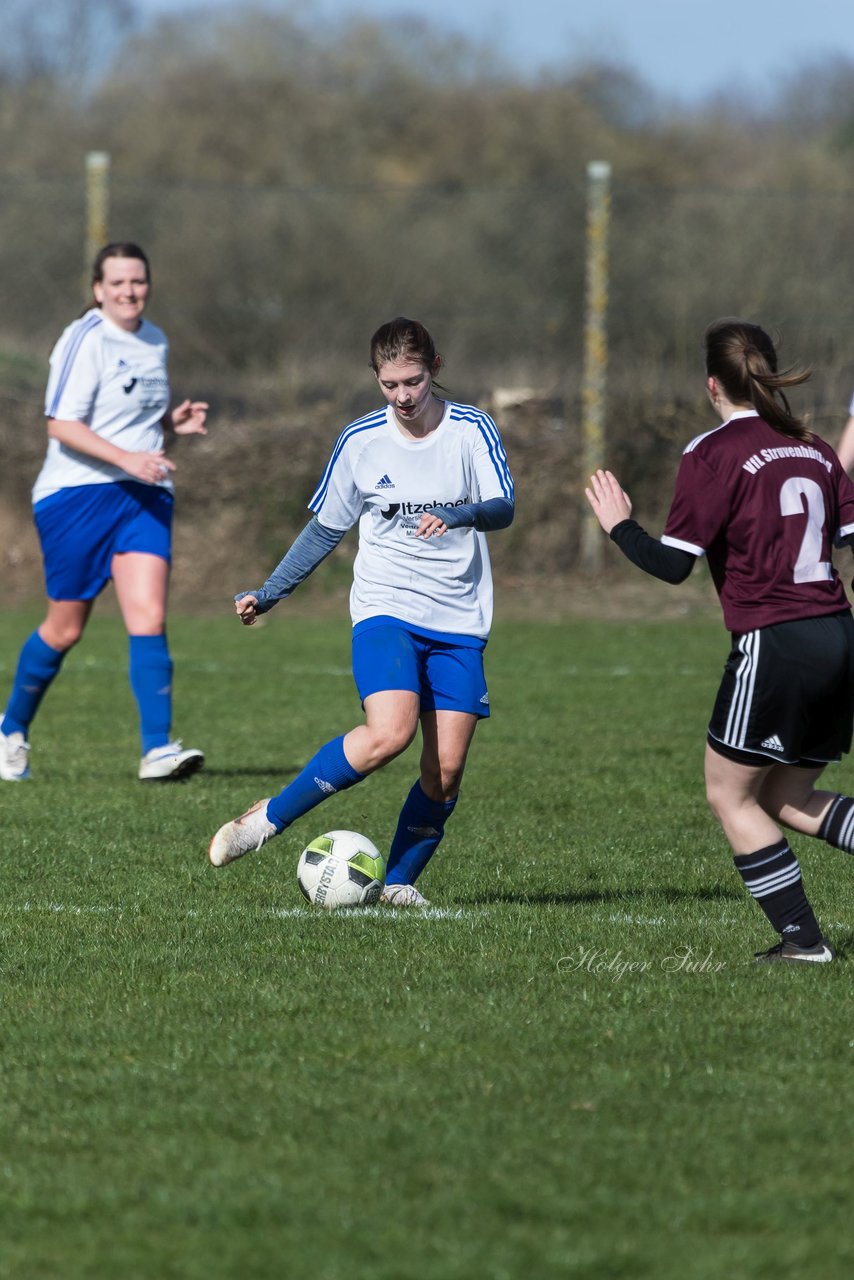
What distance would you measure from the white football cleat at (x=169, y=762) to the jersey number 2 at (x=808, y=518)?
3979mm

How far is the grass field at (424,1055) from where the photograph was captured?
3074 mm


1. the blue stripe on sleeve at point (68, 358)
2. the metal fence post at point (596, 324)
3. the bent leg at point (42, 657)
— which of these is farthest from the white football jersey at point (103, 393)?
the metal fence post at point (596, 324)

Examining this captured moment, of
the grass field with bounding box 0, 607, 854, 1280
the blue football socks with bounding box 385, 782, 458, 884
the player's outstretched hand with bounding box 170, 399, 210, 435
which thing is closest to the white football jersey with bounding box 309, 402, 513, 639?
the blue football socks with bounding box 385, 782, 458, 884

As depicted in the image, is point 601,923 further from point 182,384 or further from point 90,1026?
point 182,384

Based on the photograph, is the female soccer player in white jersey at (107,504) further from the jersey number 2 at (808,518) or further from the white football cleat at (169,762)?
the jersey number 2 at (808,518)

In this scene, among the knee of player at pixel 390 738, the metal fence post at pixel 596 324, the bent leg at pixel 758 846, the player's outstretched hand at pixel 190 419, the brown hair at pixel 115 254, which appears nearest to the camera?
the bent leg at pixel 758 846

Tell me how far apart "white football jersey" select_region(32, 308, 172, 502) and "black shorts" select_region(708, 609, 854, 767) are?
413 centimetres

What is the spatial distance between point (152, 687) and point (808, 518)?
4.28m

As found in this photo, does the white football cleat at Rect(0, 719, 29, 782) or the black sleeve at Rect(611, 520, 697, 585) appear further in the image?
the white football cleat at Rect(0, 719, 29, 782)

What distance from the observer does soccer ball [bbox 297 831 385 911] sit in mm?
5672

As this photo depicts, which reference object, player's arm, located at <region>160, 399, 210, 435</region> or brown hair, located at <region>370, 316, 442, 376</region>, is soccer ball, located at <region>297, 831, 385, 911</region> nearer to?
brown hair, located at <region>370, 316, 442, 376</region>

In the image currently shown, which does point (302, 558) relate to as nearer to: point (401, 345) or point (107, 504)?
point (401, 345)

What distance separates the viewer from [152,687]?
27.0ft

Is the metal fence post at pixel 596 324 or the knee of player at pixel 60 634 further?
the metal fence post at pixel 596 324
